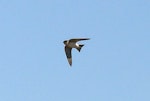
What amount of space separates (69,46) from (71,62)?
3.54 meters

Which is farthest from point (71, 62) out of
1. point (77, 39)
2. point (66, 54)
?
point (77, 39)

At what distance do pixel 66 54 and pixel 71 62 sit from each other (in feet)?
4.12

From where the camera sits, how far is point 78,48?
61656mm

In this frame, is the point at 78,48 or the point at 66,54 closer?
the point at 78,48

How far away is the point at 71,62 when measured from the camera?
66250mm

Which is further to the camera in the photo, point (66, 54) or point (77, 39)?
point (66, 54)

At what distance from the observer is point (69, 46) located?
208ft

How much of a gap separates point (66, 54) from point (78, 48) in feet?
15.7

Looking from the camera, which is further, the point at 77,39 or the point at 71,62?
the point at 71,62

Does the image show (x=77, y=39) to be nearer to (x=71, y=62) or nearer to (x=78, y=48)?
(x=78, y=48)

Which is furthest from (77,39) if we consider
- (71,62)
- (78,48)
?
(71,62)

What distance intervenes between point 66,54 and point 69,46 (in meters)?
2.94

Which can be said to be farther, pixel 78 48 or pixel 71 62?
pixel 71 62

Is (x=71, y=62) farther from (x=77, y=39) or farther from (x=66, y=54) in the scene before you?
(x=77, y=39)
